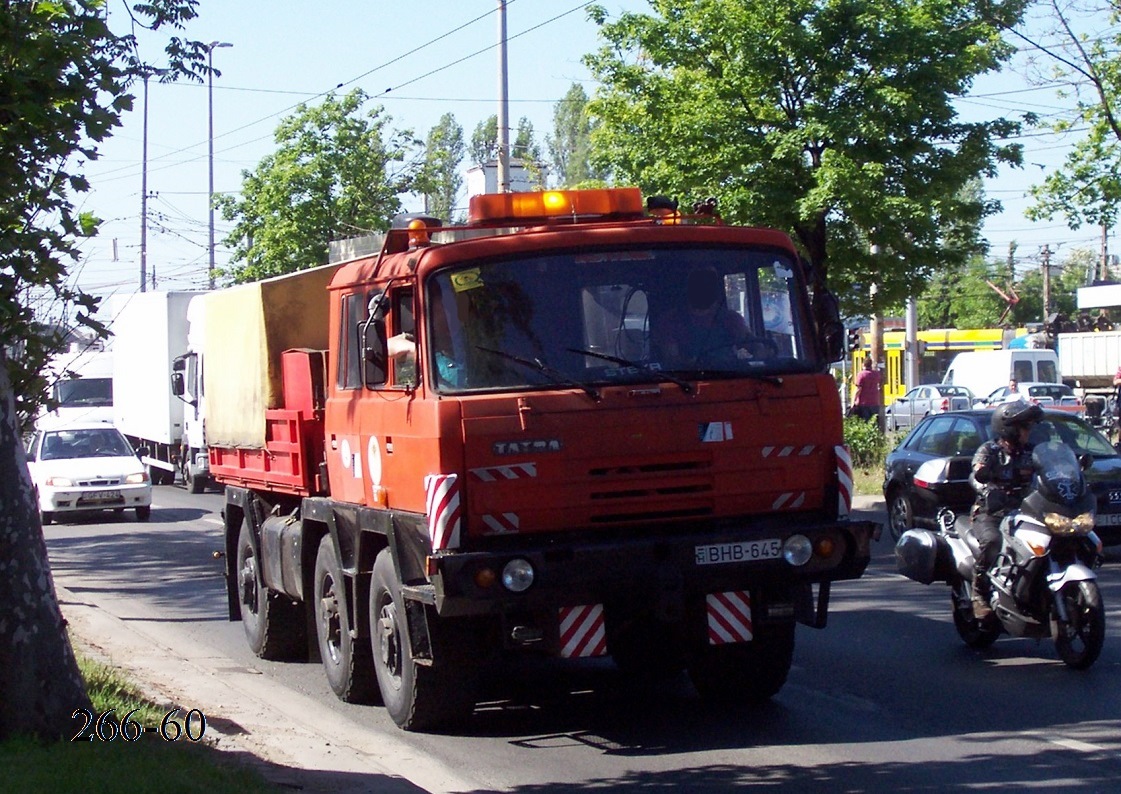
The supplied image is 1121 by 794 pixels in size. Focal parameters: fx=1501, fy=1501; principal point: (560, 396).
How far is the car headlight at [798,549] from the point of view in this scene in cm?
798

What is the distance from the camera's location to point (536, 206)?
9016 mm

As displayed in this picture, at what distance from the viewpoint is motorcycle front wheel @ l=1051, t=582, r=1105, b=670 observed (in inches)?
362

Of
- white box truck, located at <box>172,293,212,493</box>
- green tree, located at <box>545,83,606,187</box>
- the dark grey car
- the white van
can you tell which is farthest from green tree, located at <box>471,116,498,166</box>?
the dark grey car

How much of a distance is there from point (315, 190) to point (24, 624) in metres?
33.4

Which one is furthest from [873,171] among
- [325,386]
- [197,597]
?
[325,386]

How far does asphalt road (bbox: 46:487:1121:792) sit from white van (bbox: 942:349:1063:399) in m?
34.6

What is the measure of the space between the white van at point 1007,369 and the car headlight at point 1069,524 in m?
37.1

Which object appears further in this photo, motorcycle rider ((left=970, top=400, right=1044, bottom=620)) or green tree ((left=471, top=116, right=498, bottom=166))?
green tree ((left=471, top=116, right=498, bottom=166))

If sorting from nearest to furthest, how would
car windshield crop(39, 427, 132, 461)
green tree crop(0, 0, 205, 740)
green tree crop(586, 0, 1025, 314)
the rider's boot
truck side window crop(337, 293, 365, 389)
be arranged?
green tree crop(0, 0, 205, 740) → truck side window crop(337, 293, 365, 389) → the rider's boot → green tree crop(586, 0, 1025, 314) → car windshield crop(39, 427, 132, 461)

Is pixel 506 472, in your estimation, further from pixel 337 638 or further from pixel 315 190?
pixel 315 190

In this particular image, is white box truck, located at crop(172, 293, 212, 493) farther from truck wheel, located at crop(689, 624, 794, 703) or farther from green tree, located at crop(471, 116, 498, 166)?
green tree, located at crop(471, 116, 498, 166)

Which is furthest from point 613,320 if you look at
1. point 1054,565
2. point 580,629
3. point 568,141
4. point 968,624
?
point 568,141

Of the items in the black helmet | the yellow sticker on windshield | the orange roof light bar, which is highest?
the orange roof light bar

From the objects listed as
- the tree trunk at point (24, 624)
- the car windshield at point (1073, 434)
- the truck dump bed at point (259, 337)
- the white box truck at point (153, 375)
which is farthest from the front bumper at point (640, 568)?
the white box truck at point (153, 375)
